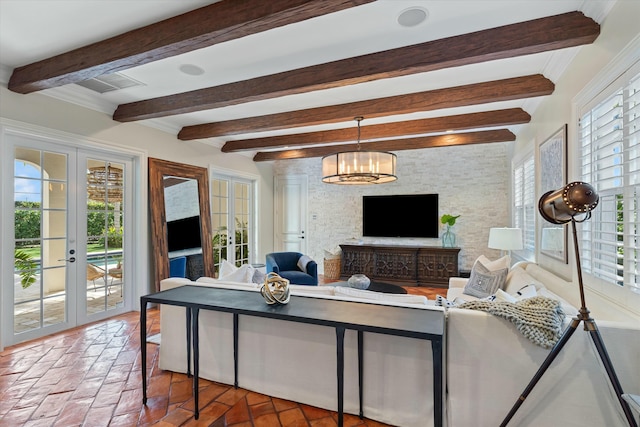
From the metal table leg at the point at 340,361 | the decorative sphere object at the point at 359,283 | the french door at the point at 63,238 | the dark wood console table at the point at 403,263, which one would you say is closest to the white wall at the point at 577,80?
the metal table leg at the point at 340,361

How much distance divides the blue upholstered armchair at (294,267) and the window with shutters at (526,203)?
9.59ft

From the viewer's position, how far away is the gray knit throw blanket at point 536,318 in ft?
5.42

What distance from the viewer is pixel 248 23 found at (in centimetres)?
188

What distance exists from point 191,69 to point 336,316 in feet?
8.41

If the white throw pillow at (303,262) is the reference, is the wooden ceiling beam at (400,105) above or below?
above

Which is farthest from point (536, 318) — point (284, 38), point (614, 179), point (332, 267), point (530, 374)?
point (332, 267)

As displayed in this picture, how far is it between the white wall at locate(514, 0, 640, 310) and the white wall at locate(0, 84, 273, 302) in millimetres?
4746

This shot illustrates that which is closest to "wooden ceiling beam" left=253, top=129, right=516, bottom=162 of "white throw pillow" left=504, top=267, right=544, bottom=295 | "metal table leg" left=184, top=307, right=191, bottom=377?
"white throw pillow" left=504, top=267, right=544, bottom=295

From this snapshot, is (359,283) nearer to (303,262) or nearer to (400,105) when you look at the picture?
(303,262)

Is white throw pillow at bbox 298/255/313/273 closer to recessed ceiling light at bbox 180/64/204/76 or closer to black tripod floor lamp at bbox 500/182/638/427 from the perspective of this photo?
recessed ceiling light at bbox 180/64/204/76

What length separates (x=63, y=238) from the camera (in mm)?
3514

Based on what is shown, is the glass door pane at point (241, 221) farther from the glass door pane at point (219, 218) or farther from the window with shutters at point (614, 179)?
the window with shutters at point (614, 179)

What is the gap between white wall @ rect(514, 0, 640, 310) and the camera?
180 centimetres

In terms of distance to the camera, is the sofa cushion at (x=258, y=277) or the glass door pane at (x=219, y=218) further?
the glass door pane at (x=219, y=218)
